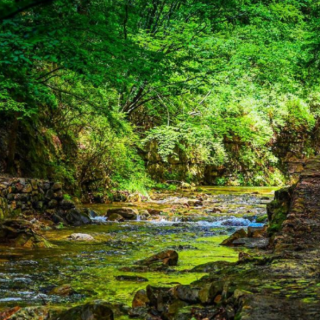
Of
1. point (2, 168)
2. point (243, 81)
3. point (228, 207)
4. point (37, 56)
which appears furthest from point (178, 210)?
point (37, 56)

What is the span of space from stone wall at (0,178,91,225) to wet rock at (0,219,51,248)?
1883 mm

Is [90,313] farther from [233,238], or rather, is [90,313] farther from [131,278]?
[233,238]

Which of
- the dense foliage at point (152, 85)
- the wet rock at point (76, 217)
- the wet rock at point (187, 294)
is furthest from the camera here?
the wet rock at point (76, 217)

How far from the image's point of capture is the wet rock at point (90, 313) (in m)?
3.29

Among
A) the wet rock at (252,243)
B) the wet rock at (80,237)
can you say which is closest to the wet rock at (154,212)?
the wet rock at (80,237)

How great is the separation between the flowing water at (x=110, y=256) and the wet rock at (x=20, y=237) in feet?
1.01

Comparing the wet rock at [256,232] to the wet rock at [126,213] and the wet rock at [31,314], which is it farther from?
the wet rock at [31,314]

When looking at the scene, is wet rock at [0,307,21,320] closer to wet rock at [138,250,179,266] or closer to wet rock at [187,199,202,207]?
wet rock at [138,250,179,266]

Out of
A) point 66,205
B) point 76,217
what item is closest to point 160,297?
point 76,217

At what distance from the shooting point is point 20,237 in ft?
25.1

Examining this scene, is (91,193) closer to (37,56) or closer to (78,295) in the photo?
(37,56)

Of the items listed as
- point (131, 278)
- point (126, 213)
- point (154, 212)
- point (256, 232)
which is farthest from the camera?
point (154, 212)

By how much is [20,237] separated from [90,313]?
15.7 feet

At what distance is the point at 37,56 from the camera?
232 inches
